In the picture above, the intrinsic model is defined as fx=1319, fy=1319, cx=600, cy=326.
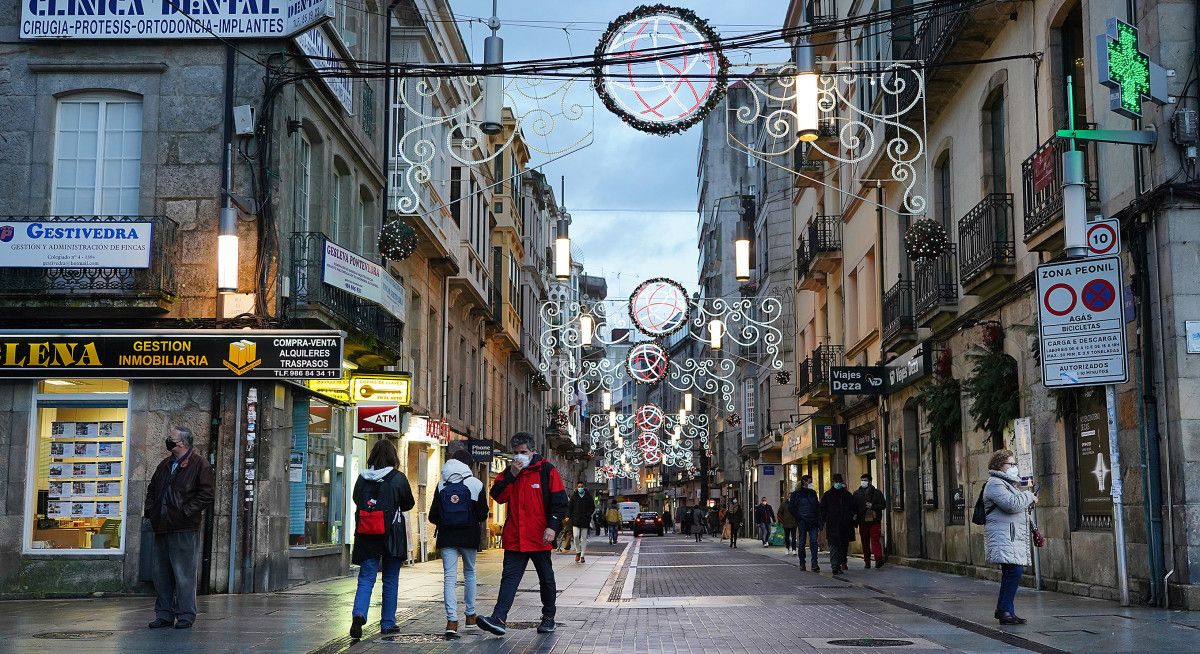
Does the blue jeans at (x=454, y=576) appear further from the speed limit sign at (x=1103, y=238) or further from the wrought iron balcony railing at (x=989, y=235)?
the wrought iron balcony railing at (x=989, y=235)

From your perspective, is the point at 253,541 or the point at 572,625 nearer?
the point at 572,625

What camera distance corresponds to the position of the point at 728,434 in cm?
8288

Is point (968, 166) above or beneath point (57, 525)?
above

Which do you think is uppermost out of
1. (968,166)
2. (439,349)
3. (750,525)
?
(968,166)

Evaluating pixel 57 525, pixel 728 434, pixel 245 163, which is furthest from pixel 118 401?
pixel 728 434

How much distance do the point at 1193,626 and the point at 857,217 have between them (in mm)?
21746

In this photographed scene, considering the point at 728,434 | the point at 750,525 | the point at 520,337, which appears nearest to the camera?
the point at 520,337

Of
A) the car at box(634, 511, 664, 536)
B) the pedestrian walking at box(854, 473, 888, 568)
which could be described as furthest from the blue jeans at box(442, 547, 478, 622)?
the car at box(634, 511, 664, 536)

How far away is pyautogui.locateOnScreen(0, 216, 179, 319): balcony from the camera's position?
17.5m

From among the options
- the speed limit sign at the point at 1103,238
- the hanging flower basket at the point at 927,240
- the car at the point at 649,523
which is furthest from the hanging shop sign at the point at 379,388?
the car at the point at 649,523

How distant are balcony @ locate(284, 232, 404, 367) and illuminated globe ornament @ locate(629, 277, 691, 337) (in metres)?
7.98

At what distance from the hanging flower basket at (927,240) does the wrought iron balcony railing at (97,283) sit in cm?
1129

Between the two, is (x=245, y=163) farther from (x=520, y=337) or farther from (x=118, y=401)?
(x=520, y=337)

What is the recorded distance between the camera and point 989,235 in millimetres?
19375
